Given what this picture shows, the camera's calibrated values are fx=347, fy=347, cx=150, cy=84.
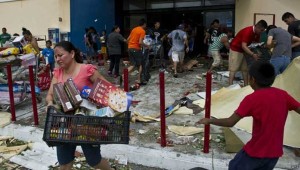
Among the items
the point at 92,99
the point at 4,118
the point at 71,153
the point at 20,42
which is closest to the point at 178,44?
the point at 20,42

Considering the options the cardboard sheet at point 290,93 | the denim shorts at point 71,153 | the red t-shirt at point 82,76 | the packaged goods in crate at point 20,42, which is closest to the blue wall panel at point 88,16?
the packaged goods in crate at point 20,42

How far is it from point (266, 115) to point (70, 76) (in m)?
1.89

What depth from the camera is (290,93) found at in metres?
5.05

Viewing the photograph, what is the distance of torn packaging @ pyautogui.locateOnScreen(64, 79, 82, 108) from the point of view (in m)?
3.13

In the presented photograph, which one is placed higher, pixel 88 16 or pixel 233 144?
pixel 88 16

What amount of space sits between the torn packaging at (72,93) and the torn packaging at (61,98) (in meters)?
0.03

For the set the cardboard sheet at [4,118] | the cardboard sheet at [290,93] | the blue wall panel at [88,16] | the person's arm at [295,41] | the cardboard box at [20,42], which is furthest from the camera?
the blue wall panel at [88,16]

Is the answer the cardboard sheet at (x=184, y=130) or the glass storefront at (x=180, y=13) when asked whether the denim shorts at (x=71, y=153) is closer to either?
the cardboard sheet at (x=184, y=130)

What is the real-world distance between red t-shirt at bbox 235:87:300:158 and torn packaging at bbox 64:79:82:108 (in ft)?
4.57

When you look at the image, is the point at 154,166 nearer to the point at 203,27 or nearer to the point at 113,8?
the point at 203,27

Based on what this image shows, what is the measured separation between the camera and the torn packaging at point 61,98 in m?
3.11

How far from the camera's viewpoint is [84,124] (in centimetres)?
299

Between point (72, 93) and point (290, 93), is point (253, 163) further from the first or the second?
point (290, 93)

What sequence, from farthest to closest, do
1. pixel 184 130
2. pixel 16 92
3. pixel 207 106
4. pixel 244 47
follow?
pixel 244 47 → pixel 16 92 → pixel 184 130 → pixel 207 106
